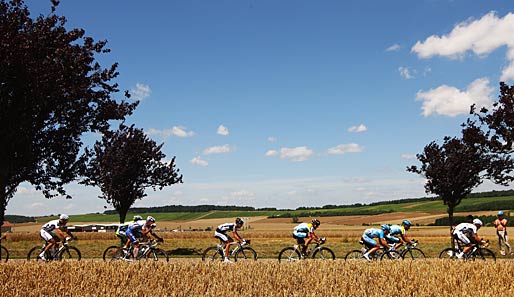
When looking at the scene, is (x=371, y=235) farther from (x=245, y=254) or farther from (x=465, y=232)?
(x=245, y=254)

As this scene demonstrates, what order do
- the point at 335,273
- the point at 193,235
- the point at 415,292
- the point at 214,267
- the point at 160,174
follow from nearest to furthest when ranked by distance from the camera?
the point at 415,292
the point at 335,273
the point at 214,267
the point at 160,174
the point at 193,235

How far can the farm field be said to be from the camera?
9422 mm

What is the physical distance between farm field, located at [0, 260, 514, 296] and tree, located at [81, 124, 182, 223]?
62.5 ft

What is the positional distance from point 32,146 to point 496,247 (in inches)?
937

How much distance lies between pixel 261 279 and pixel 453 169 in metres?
22.0

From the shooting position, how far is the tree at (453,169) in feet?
95.9

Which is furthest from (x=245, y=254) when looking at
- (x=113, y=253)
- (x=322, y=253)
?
(x=113, y=253)

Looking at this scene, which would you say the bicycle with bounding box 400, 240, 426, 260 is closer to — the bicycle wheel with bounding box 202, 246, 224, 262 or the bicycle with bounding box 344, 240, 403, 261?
the bicycle with bounding box 344, 240, 403, 261

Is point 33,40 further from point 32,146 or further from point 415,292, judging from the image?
point 415,292

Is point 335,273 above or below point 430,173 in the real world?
below

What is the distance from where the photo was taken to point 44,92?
61.7 feet

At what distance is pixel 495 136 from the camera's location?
80.3ft

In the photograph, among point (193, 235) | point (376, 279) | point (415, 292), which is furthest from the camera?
point (193, 235)

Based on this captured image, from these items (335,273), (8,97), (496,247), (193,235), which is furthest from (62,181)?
(193,235)
